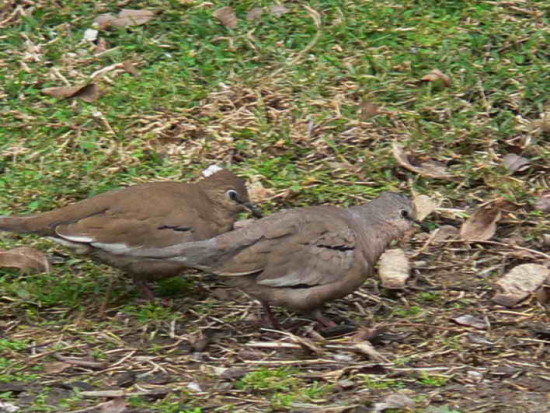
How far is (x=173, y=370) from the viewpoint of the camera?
601 cm

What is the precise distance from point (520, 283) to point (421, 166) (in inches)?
51.8

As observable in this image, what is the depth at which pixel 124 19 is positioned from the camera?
29.8 feet

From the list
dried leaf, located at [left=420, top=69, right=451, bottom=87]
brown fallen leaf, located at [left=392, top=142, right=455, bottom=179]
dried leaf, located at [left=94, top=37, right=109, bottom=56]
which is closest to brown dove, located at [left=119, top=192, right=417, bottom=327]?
brown fallen leaf, located at [left=392, top=142, right=455, bottom=179]

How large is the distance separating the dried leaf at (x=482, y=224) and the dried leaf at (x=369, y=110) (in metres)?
1.12

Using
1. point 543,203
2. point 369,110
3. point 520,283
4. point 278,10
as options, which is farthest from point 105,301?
point 278,10

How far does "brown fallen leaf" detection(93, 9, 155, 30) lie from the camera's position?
356 inches

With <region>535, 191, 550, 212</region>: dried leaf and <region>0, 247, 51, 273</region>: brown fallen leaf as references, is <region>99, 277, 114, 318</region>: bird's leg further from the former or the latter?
<region>535, 191, 550, 212</region>: dried leaf

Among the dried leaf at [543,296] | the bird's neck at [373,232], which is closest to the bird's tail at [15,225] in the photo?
the bird's neck at [373,232]

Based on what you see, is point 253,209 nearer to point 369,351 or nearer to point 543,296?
point 369,351

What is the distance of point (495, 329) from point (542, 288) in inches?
15.8

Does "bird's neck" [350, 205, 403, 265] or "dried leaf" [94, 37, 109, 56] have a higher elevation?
"bird's neck" [350, 205, 403, 265]

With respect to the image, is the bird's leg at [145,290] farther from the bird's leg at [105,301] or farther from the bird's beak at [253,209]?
the bird's beak at [253,209]

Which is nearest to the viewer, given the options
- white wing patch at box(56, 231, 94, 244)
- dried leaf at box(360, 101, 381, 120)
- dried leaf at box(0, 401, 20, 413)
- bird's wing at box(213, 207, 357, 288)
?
dried leaf at box(0, 401, 20, 413)

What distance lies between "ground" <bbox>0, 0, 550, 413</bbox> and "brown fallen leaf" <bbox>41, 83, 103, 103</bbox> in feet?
0.14
